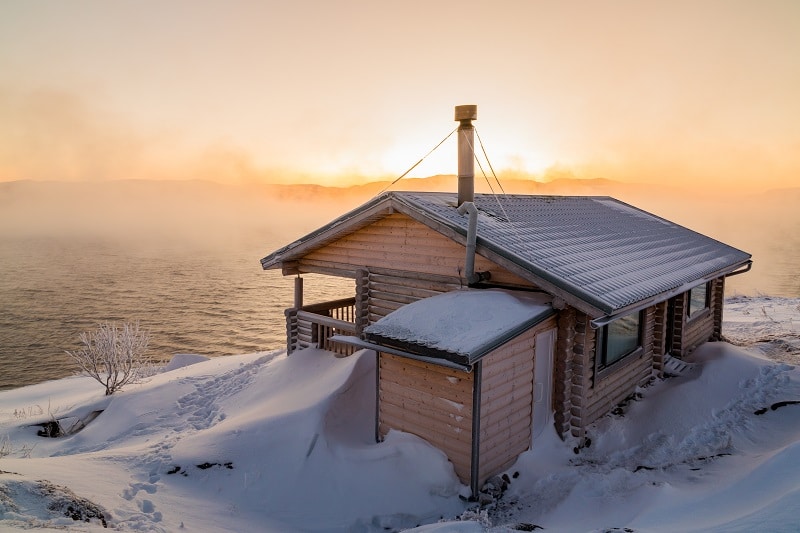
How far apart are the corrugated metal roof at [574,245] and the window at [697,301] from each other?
38.0 inches

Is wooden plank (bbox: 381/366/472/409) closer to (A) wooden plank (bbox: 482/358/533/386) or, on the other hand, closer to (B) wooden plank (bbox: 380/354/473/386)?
(B) wooden plank (bbox: 380/354/473/386)

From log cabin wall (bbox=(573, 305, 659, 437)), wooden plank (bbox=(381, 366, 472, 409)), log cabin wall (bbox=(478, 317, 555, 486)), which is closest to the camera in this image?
wooden plank (bbox=(381, 366, 472, 409))

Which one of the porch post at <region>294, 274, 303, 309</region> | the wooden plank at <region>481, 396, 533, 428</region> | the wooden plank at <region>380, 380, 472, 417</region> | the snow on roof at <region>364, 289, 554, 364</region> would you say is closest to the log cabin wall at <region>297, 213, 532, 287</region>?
the snow on roof at <region>364, 289, 554, 364</region>

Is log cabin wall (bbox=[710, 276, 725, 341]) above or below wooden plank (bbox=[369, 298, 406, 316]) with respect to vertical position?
below

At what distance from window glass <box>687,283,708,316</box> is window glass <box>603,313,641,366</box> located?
13.9ft

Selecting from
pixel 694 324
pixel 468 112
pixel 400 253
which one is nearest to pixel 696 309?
pixel 694 324

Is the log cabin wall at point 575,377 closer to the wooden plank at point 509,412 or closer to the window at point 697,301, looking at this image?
the wooden plank at point 509,412

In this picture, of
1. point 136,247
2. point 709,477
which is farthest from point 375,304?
point 136,247

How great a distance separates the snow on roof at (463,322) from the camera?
8.64m

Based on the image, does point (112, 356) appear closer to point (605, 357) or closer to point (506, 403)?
point (506, 403)

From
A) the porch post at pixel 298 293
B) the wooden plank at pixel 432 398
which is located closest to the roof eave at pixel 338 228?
the porch post at pixel 298 293

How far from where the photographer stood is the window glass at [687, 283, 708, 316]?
16.8m

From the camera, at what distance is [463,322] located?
9.41 meters

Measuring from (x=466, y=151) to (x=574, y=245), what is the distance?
3.34 m
